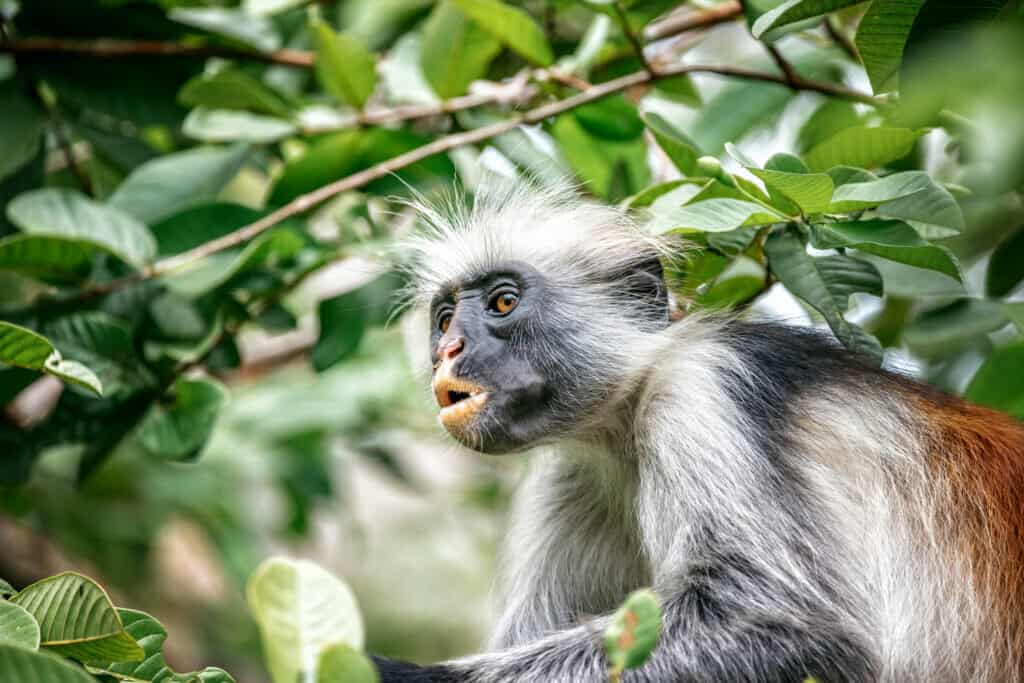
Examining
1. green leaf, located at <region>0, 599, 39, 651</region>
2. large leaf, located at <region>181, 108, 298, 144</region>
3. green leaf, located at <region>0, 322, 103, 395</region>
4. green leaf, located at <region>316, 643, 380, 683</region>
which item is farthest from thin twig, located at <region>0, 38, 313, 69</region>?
green leaf, located at <region>316, 643, 380, 683</region>

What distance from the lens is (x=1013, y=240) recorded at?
4.09 m

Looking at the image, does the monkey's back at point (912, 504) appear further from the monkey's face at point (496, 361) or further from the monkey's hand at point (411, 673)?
the monkey's hand at point (411, 673)

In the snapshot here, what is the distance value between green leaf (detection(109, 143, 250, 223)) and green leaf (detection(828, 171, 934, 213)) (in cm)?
272

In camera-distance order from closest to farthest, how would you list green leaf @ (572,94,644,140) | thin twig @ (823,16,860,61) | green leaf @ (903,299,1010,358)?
1. green leaf @ (903,299,1010,358)
2. thin twig @ (823,16,860,61)
3. green leaf @ (572,94,644,140)

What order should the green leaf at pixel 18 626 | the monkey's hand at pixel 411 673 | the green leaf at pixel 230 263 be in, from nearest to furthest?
the green leaf at pixel 18 626 → the monkey's hand at pixel 411 673 → the green leaf at pixel 230 263

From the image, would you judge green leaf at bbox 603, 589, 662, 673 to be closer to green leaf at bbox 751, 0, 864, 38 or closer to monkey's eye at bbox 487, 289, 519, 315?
green leaf at bbox 751, 0, 864, 38

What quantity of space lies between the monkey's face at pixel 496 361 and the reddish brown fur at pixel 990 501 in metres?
1.19

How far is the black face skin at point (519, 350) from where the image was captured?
11.9 ft

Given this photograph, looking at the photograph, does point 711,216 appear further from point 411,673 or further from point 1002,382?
point 1002,382

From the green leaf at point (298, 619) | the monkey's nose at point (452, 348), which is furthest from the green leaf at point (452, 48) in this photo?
the green leaf at point (298, 619)

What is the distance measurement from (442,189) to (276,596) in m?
3.22

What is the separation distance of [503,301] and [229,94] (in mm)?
1509

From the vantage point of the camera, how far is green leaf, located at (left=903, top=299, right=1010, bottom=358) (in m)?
4.06

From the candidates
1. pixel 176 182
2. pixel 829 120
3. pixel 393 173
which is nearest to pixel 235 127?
pixel 176 182
